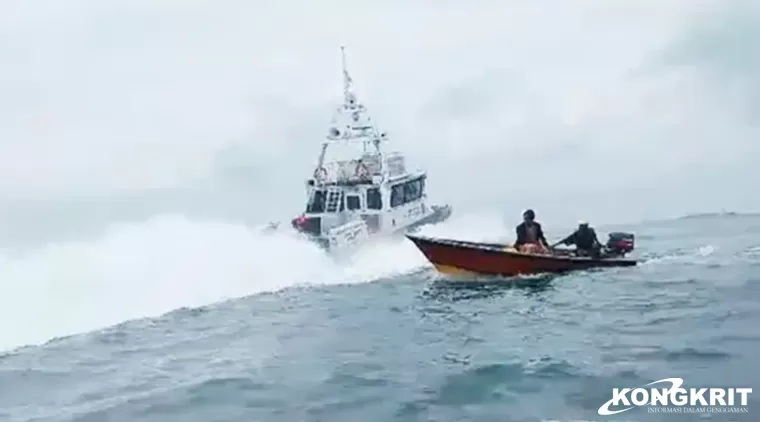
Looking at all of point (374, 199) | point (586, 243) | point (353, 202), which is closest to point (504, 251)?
point (586, 243)

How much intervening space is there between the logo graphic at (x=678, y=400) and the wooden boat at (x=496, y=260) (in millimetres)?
10344

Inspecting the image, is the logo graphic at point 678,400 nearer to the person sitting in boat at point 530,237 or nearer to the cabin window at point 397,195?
the person sitting in boat at point 530,237

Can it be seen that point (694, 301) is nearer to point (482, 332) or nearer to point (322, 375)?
point (482, 332)

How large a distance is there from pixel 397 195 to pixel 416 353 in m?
17.2

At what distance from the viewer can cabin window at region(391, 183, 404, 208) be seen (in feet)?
108

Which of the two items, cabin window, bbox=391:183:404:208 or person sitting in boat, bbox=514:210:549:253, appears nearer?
person sitting in boat, bbox=514:210:549:253

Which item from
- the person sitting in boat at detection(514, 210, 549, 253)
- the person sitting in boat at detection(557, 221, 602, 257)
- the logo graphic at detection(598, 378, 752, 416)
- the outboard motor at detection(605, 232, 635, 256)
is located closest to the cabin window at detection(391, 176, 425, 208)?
the person sitting in boat at detection(514, 210, 549, 253)

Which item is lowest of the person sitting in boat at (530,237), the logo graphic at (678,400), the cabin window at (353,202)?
the logo graphic at (678,400)

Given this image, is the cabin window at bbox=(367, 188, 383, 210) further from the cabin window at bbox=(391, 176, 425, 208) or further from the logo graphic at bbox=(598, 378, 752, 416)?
the logo graphic at bbox=(598, 378, 752, 416)

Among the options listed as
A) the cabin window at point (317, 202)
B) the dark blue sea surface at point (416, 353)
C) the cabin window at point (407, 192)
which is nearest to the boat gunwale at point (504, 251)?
the dark blue sea surface at point (416, 353)

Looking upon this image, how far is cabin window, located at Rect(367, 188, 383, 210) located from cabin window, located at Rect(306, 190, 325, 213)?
1.63 meters

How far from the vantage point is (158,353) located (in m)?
18.5

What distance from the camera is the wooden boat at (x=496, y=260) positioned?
76.1 feet

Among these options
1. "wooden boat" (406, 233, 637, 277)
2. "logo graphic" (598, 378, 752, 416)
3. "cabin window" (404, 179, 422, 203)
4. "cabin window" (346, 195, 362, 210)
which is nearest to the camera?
"logo graphic" (598, 378, 752, 416)
